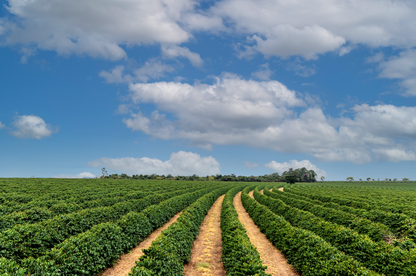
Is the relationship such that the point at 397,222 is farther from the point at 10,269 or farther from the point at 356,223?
the point at 10,269

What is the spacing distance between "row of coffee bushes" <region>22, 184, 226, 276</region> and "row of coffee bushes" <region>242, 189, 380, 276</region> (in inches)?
410

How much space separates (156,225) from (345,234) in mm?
15237

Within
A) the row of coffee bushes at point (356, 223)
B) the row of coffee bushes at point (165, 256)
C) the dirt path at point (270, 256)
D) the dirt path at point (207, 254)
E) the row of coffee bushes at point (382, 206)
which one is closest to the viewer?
the row of coffee bushes at point (165, 256)

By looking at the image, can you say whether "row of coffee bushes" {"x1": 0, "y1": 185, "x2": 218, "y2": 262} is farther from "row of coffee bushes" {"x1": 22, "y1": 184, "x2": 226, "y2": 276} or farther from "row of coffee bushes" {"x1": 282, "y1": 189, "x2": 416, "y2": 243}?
"row of coffee bushes" {"x1": 282, "y1": 189, "x2": 416, "y2": 243}

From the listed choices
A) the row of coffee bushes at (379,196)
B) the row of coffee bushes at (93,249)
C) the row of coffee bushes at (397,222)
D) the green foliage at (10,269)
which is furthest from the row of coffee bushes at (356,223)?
the green foliage at (10,269)

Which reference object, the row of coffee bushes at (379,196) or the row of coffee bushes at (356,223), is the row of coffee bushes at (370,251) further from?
the row of coffee bushes at (379,196)

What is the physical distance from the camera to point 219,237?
58.3ft

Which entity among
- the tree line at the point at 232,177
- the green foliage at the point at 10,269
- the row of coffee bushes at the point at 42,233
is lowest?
the tree line at the point at 232,177

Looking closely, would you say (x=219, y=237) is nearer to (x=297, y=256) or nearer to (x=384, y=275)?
(x=297, y=256)

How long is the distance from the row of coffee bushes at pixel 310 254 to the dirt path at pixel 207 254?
4205 millimetres

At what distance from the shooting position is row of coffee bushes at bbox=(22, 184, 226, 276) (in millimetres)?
8461

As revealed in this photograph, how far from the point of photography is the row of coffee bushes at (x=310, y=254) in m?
8.69

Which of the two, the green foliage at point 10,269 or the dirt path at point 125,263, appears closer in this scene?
the green foliage at point 10,269

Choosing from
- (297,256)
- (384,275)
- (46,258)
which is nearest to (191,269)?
(297,256)
